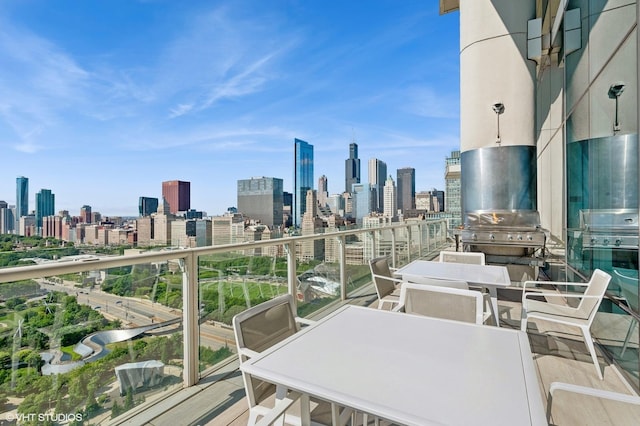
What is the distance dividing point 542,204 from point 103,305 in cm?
824

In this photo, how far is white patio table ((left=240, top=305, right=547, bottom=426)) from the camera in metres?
1.05

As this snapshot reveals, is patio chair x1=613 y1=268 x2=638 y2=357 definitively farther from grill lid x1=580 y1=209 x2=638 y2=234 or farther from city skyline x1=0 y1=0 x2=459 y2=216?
city skyline x1=0 y1=0 x2=459 y2=216

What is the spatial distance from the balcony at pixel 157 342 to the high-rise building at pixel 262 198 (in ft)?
11.4

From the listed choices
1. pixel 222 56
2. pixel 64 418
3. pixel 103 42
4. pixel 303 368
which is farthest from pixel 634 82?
pixel 103 42

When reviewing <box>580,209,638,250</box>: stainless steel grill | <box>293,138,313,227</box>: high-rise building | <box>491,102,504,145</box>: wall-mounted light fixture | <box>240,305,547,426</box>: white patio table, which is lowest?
<box>240,305,547,426</box>: white patio table

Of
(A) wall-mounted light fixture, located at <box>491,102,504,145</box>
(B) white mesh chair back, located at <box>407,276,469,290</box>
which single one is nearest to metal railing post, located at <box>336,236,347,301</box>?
(B) white mesh chair back, located at <box>407,276,469,290</box>

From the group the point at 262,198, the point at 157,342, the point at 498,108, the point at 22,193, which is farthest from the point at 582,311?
the point at 22,193

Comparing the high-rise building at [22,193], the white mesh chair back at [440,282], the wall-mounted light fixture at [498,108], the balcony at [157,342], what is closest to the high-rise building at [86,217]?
the high-rise building at [22,193]

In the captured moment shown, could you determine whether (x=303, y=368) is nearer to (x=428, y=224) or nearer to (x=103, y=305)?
(x=103, y=305)

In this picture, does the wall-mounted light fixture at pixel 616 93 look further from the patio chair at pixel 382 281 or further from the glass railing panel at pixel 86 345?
the glass railing panel at pixel 86 345

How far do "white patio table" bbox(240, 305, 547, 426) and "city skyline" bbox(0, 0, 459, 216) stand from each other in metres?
6.64

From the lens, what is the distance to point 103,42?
18.3 metres

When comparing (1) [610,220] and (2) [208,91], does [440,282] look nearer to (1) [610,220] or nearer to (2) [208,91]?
(1) [610,220]

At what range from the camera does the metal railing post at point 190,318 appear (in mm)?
2548
